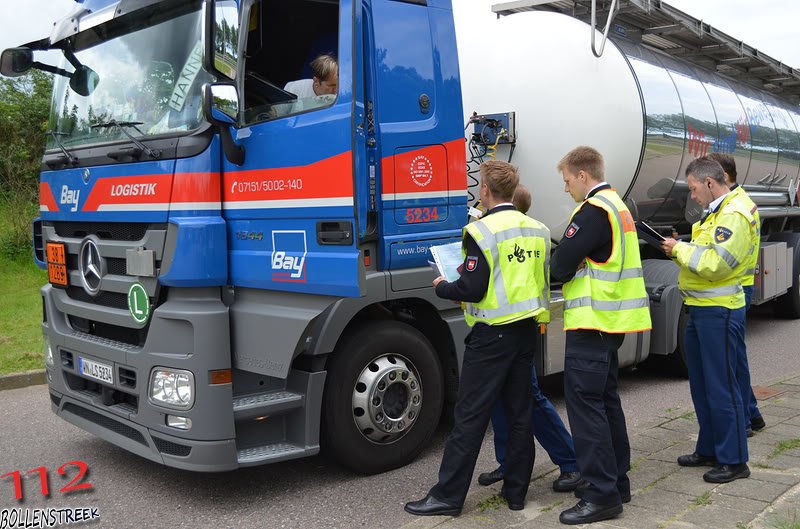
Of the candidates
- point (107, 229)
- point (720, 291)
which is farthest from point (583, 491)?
point (107, 229)

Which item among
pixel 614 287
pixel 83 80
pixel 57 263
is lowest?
pixel 614 287

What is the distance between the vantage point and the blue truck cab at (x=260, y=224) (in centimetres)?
405

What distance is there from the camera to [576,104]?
Result: 224 inches

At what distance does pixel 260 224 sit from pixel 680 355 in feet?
14.2

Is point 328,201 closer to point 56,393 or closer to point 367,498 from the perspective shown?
point 367,498

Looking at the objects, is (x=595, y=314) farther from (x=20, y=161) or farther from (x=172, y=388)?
(x=20, y=161)

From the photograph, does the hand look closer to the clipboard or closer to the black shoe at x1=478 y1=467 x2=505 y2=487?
the clipboard

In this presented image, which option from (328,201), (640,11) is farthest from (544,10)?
(328,201)

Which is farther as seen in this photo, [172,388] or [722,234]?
[722,234]

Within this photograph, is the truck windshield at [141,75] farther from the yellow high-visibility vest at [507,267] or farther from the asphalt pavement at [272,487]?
the asphalt pavement at [272,487]

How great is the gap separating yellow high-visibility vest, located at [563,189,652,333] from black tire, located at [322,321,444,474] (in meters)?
1.14

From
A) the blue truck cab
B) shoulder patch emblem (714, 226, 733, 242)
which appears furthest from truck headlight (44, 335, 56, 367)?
shoulder patch emblem (714, 226, 733, 242)

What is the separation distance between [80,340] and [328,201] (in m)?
1.84

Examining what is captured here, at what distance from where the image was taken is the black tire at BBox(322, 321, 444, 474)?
4328 millimetres
